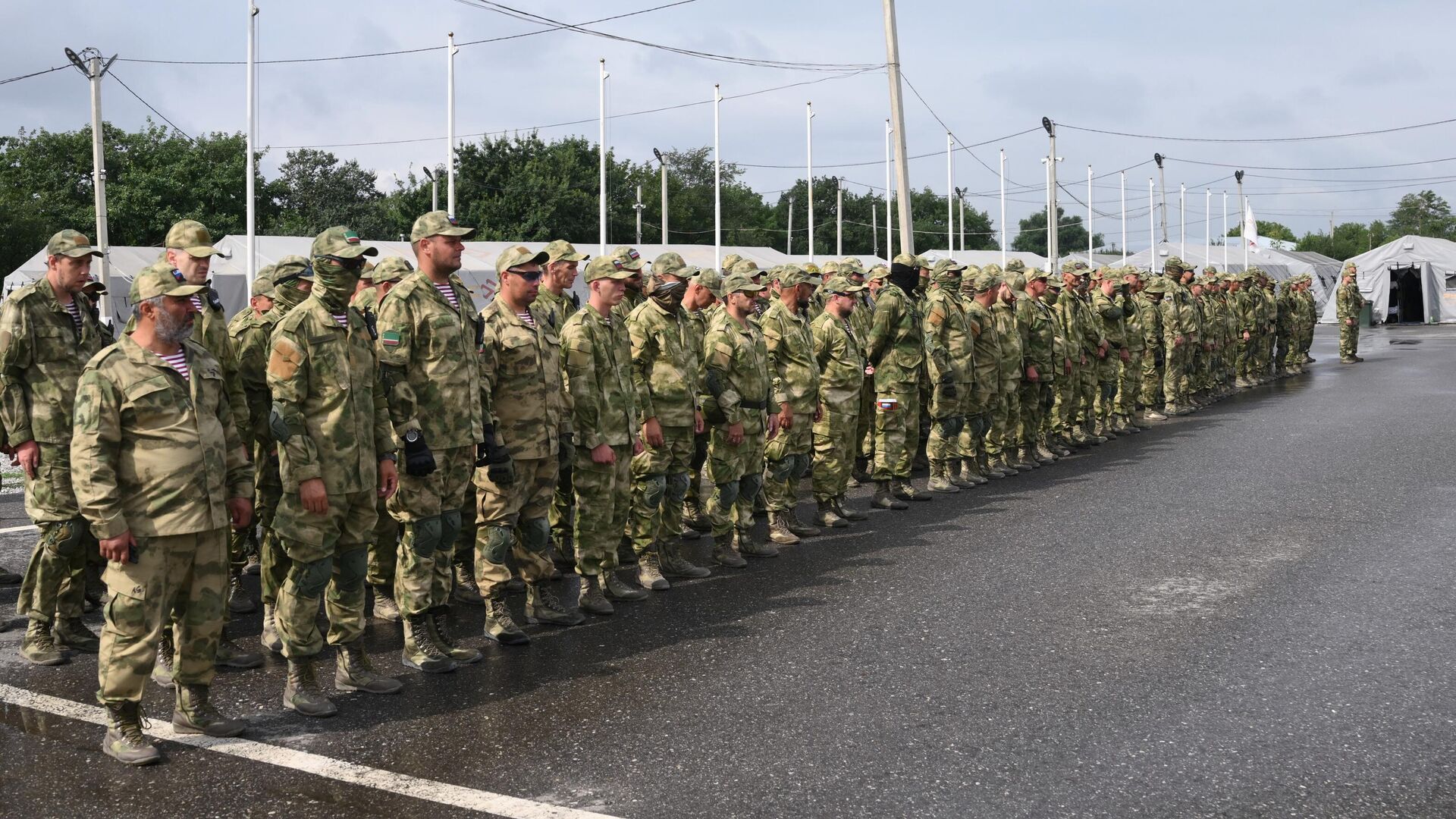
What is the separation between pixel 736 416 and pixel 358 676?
3.56 m

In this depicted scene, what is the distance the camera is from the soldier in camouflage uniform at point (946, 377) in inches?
475

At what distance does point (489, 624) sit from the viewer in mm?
6980

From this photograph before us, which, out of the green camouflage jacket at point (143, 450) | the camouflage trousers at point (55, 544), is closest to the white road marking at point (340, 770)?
the camouflage trousers at point (55, 544)

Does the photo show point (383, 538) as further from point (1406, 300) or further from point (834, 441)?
point (1406, 300)

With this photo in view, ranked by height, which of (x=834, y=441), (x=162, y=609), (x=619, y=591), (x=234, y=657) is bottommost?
(x=234, y=657)

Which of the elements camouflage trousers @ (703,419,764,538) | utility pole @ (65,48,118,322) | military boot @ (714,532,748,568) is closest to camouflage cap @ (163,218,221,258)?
camouflage trousers @ (703,419,764,538)

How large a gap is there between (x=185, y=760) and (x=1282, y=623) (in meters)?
5.49

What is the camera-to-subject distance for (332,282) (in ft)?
19.8

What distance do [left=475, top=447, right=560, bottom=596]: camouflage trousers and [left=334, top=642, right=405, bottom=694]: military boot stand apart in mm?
922

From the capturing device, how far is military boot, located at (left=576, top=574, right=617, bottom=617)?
7582 mm

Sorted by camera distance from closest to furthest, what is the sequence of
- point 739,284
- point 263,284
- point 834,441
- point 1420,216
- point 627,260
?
point 627,260, point 263,284, point 739,284, point 834,441, point 1420,216

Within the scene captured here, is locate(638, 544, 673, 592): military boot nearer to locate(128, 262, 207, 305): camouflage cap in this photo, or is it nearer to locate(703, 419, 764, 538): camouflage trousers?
locate(703, 419, 764, 538): camouflage trousers

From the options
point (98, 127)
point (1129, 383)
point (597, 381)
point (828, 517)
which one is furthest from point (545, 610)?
point (98, 127)

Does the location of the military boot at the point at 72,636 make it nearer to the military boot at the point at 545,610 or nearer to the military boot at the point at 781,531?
the military boot at the point at 545,610
